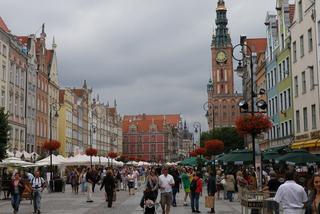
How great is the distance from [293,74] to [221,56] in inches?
4400

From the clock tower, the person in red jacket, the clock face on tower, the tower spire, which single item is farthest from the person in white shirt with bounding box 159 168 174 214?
the clock face on tower

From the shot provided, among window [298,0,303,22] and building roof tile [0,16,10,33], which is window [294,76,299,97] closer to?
window [298,0,303,22]

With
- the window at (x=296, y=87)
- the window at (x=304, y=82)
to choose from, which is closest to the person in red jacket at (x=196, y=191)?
the window at (x=304, y=82)

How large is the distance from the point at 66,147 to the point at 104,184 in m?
57.2

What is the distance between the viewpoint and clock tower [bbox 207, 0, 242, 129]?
144 meters

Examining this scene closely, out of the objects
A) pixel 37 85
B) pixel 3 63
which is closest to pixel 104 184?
pixel 3 63

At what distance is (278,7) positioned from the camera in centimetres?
4888

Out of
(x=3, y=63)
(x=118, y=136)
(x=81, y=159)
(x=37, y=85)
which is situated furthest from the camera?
(x=118, y=136)

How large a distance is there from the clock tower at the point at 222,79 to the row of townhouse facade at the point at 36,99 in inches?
2074

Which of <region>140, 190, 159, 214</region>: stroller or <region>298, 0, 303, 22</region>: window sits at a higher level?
<region>298, 0, 303, 22</region>: window

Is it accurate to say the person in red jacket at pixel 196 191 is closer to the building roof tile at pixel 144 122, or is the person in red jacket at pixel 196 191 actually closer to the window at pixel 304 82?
the window at pixel 304 82

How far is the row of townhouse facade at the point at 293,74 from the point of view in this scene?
36156 millimetres

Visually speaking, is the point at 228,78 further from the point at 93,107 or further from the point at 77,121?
the point at 77,121

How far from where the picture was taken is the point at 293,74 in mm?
42125
